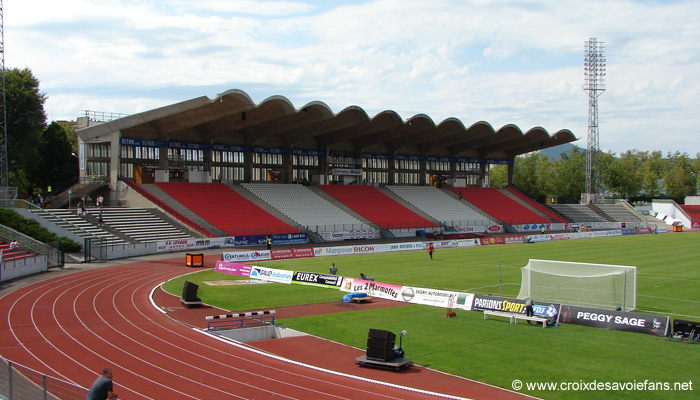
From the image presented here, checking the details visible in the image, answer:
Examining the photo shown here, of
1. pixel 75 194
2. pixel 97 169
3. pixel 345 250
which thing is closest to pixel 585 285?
pixel 345 250

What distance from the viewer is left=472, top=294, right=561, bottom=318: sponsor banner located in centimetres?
2195

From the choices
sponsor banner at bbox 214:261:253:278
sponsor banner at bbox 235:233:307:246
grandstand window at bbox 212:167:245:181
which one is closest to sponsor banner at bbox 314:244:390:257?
sponsor banner at bbox 235:233:307:246

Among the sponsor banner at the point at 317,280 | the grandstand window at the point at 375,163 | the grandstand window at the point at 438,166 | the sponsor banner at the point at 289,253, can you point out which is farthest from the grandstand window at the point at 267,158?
the sponsor banner at the point at 317,280

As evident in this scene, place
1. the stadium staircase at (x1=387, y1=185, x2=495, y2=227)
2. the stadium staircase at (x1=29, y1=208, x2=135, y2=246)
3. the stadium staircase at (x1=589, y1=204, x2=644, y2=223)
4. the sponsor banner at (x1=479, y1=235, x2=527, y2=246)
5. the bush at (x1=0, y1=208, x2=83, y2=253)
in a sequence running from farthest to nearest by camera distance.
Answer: the stadium staircase at (x1=589, y1=204, x2=644, y2=223) → the stadium staircase at (x1=387, y1=185, x2=495, y2=227) → the sponsor banner at (x1=479, y1=235, x2=527, y2=246) → the stadium staircase at (x1=29, y1=208, x2=135, y2=246) → the bush at (x1=0, y1=208, x2=83, y2=253)

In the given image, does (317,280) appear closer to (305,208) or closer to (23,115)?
(305,208)

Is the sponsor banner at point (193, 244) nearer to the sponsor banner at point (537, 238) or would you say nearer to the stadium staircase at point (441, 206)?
the stadium staircase at point (441, 206)

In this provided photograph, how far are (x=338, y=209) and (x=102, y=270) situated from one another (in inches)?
1259

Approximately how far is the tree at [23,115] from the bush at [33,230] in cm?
1461

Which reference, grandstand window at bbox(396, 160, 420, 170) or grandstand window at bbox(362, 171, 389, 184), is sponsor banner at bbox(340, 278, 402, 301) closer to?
grandstand window at bbox(362, 171, 389, 184)

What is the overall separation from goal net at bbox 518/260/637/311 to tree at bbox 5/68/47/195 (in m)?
47.8

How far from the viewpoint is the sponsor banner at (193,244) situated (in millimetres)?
45984

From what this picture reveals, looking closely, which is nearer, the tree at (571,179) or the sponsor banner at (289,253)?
the sponsor banner at (289,253)

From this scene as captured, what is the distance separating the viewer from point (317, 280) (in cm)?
3112

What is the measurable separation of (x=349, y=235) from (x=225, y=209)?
12.3 m
